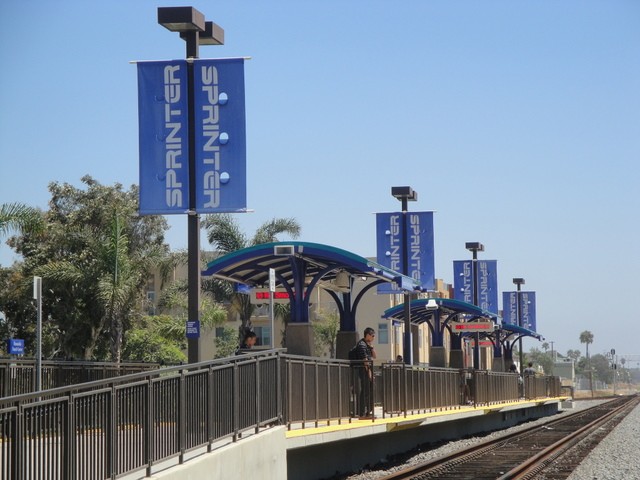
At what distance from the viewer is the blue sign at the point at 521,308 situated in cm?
6925

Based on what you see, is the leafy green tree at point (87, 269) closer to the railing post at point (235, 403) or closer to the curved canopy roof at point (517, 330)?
the curved canopy roof at point (517, 330)

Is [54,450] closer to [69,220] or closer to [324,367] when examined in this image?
[324,367]

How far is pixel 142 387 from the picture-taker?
11484 mm

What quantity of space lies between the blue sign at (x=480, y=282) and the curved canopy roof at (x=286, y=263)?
27.3 metres

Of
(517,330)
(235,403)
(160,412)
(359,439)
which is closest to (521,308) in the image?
(517,330)

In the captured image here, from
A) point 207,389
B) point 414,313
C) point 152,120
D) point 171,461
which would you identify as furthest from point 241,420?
point 414,313

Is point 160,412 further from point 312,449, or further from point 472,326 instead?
point 472,326

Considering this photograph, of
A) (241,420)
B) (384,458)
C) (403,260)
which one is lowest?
(384,458)

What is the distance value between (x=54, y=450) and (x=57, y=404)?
14.4 inches

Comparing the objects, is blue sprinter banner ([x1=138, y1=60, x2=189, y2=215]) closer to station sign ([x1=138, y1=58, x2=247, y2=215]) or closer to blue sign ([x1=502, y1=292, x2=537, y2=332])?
station sign ([x1=138, y1=58, x2=247, y2=215])

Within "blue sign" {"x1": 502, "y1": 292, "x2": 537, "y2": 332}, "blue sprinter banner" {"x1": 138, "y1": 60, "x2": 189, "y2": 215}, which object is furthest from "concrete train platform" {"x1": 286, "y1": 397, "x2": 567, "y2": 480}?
"blue sign" {"x1": 502, "y1": 292, "x2": 537, "y2": 332}

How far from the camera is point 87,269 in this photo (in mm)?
40219

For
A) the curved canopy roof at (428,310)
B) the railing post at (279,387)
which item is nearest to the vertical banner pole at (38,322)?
the railing post at (279,387)

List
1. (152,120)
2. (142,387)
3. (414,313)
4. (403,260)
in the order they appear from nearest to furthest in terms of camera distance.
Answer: (142,387)
(152,120)
(403,260)
(414,313)
